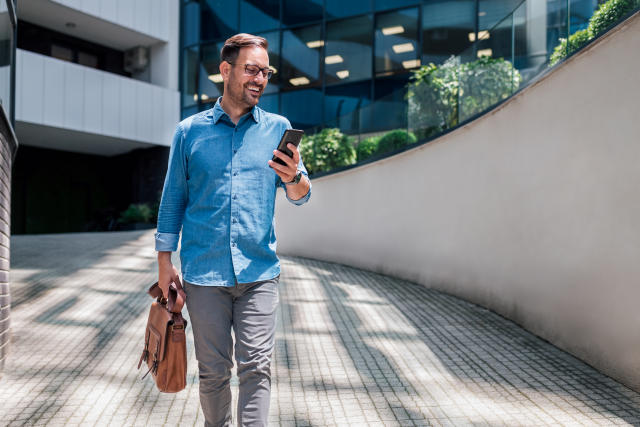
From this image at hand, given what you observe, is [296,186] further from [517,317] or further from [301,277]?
[301,277]

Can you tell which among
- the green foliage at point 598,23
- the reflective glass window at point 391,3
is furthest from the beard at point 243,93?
the reflective glass window at point 391,3

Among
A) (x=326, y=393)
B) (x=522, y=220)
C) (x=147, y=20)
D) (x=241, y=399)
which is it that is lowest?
(x=326, y=393)

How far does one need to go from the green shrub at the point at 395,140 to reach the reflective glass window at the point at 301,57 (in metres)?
6.37

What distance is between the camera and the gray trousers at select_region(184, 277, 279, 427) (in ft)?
6.53

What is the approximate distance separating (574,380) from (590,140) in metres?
1.89

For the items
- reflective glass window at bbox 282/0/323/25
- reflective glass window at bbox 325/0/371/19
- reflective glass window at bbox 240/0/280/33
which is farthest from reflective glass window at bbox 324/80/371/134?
reflective glass window at bbox 240/0/280/33

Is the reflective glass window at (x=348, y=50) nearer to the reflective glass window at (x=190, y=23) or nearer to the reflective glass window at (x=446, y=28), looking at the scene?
the reflective glass window at (x=446, y=28)

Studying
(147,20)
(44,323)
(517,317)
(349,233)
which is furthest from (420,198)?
(147,20)

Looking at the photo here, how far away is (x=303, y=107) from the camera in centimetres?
1407

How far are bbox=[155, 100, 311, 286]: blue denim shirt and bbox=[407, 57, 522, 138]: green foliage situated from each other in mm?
4210

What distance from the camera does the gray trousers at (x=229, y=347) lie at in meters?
1.99

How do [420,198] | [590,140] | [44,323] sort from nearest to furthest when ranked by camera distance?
[590,140] → [44,323] → [420,198]

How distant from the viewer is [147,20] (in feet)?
49.7

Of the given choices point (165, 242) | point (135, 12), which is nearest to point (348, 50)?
point (135, 12)
